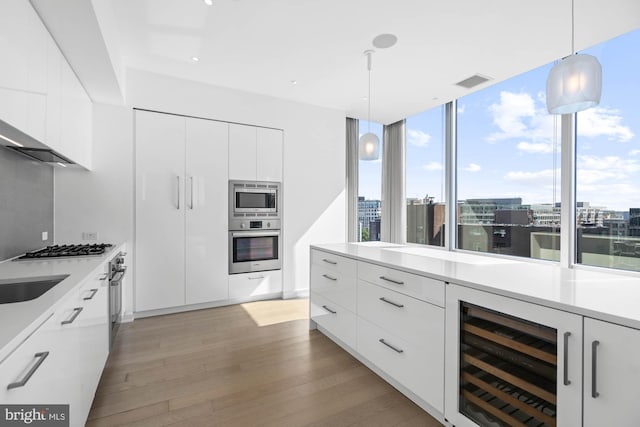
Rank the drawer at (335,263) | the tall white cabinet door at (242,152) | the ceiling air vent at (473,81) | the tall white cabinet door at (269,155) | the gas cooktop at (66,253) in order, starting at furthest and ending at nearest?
the tall white cabinet door at (269,155) < the tall white cabinet door at (242,152) < the ceiling air vent at (473,81) < the drawer at (335,263) < the gas cooktop at (66,253)

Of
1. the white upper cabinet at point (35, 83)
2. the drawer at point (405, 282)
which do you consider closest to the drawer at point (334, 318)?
the drawer at point (405, 282)

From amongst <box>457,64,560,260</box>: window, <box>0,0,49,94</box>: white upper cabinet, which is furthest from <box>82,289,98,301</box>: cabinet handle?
<box>457,64,560,260</box>: window

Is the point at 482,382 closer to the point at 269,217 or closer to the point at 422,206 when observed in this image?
the point at 269,217

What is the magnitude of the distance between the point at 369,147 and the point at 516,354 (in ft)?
7.16

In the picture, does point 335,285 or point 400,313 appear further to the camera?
point 335,285

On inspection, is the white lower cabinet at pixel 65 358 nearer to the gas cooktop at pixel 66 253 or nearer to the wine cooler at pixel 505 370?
the gas cooktop at pixel 66 253

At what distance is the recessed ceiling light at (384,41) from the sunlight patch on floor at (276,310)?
115 inches

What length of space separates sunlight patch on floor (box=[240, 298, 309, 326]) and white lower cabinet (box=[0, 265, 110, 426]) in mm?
1592

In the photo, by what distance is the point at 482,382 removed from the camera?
1481mm

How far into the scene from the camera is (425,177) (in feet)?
16.4

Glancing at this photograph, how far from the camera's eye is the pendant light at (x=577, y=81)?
1621 mm

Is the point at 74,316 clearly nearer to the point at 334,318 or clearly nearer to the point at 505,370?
the point at 334,318

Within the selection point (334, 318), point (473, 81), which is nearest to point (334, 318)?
point (334, 318)

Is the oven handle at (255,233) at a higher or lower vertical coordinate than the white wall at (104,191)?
lower
